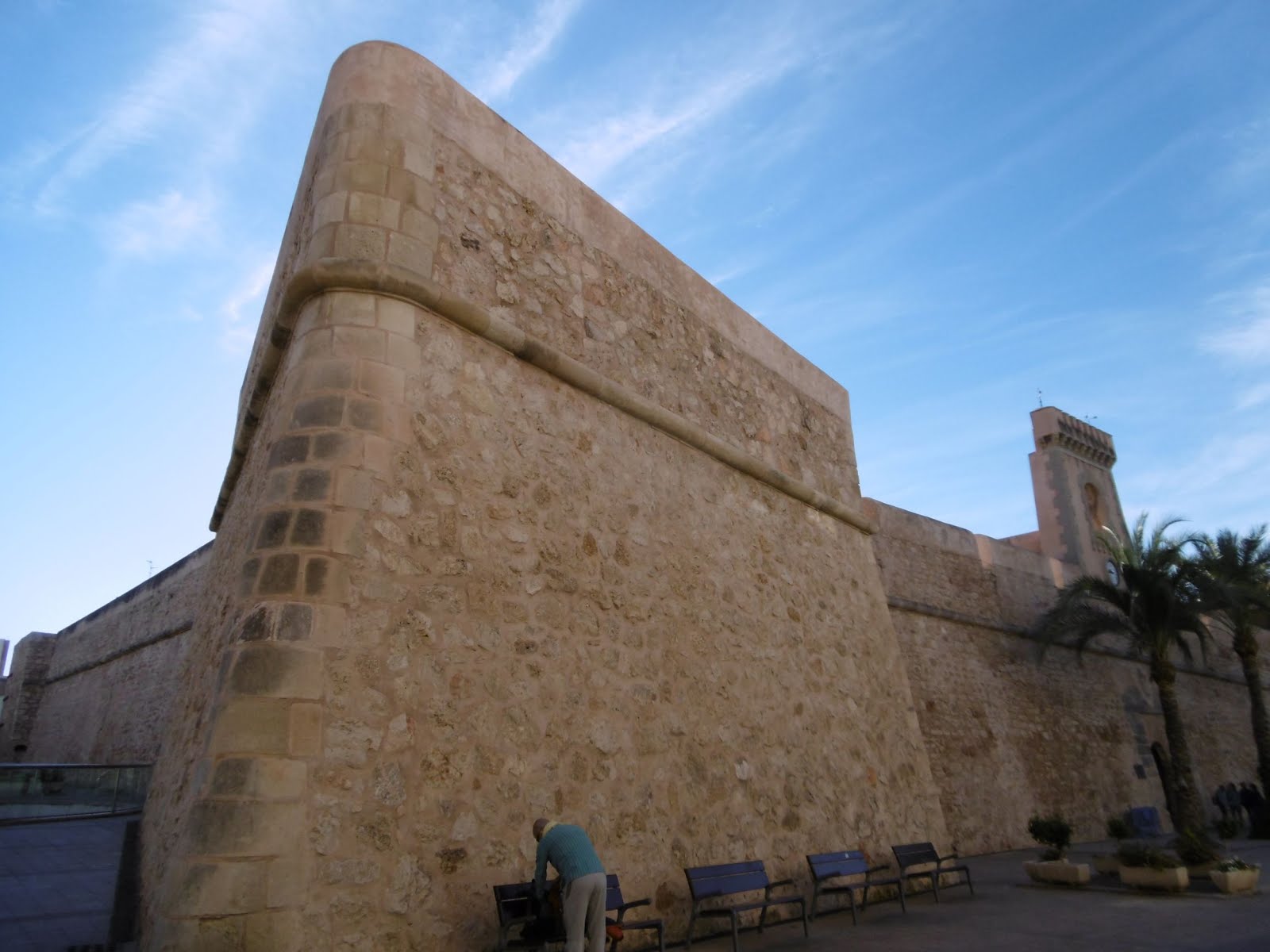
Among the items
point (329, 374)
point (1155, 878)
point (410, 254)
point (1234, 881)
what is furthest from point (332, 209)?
point (1234, 881)

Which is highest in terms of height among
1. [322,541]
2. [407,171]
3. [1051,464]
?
[1051,464]

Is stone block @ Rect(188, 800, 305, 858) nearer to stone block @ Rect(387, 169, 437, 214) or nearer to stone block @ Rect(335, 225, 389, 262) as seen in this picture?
stone block @ Rect(335, 225, 389, 262)

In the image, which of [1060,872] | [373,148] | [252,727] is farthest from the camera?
[1060,872]

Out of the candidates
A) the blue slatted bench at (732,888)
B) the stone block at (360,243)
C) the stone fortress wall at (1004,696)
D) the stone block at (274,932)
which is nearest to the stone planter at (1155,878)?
the stone fortress wall at (1004,696)

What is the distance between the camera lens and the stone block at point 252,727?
11.1 ft

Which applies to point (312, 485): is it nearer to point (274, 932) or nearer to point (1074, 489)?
point (274, 932)

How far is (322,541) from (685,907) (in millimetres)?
3050

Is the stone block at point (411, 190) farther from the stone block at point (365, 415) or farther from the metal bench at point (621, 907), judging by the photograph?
the metal bench at point (621, 907)

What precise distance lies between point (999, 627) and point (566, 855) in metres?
10.9

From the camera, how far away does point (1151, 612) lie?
44.3 feet

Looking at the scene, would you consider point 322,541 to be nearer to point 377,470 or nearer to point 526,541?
point 377,470

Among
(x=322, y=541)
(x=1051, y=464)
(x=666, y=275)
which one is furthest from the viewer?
Answer: (x=1051, y=464)

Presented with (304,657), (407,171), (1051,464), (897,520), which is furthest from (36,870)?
(1051,464)

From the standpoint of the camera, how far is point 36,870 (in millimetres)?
6566
